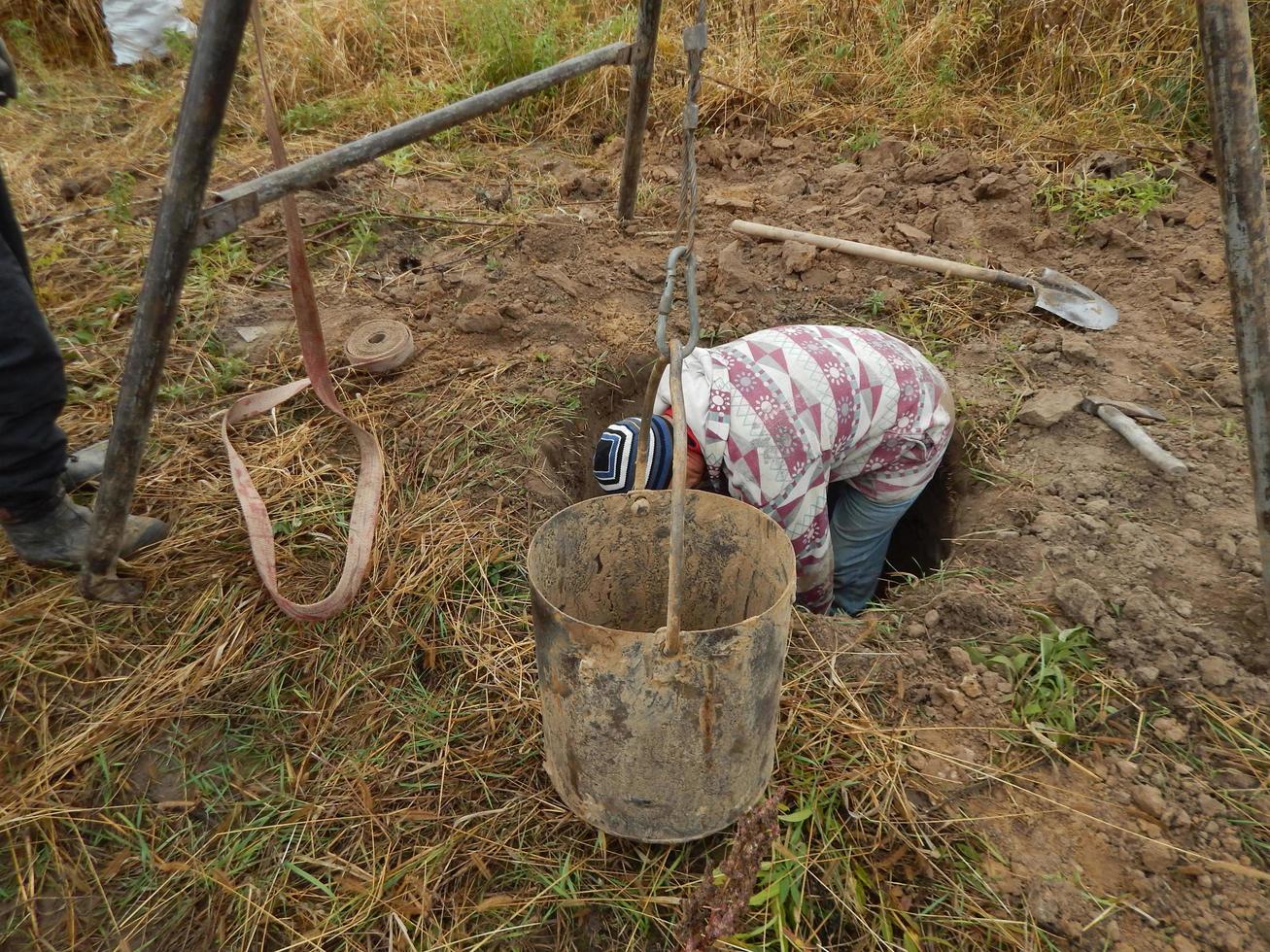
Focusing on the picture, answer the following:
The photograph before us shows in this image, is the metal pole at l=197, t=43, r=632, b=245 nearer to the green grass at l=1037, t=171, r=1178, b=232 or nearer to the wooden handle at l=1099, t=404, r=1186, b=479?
the wooden handle at l=1099, t=404, r=1186, b=479

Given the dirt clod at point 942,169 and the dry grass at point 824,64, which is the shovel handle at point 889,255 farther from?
the dry grass at point 824,64

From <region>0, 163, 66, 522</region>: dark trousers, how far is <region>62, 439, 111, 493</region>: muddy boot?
0.31 metres

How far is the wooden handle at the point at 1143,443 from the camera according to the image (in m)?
2.40

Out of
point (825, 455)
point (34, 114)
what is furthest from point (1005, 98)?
point (34, 114)

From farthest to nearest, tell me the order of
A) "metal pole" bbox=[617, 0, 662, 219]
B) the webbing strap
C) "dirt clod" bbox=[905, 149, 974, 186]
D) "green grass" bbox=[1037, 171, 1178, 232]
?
"dirt clod" bbox=[905, 149, 974, 186], "green grass" bbox=[1037, 171, 1178, 232], "metal pole" bbox=[617, 0, 662, 219], the webbing strap

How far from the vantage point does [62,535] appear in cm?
209

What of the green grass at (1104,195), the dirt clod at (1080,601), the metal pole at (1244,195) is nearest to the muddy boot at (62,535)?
the dirt clod at (1080,601)

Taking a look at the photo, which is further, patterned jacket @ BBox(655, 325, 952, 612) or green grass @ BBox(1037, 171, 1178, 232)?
green grass @ BBox(1037, 171, 1178, 232)

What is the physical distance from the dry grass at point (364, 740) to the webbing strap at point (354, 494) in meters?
0.08

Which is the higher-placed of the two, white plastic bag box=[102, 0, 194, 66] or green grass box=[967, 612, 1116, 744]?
white plastic bag box=[102, 0, 194, 66]

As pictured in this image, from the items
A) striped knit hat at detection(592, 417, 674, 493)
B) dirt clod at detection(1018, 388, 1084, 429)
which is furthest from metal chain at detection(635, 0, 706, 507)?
dirt clod at detection(1018, 388, 1084, 429)

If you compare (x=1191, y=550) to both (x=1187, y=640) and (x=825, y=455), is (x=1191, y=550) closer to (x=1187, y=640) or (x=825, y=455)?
(x=1187, y=640)

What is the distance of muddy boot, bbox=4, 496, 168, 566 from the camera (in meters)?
2.06

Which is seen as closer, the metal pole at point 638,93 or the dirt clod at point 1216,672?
the dirt clod at point 1216,672
